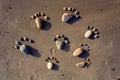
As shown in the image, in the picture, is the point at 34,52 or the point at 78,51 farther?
the point at 34,52

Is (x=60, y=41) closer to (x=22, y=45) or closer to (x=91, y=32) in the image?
(x=91, y=32)

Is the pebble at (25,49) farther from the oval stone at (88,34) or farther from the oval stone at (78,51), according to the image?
the oval stone at (88,34)

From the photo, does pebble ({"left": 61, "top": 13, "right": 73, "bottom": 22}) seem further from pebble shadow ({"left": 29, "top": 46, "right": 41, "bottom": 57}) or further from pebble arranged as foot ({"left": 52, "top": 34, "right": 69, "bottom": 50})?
pebble shadow ({"left": 29, "top": 46, "right": 41, "bottom": 57})

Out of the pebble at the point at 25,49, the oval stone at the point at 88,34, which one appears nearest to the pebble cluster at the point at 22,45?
the pebble at the point at 25,49

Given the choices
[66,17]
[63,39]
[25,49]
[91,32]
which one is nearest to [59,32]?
[63,39]

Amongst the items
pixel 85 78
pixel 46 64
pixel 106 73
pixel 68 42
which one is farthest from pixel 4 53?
pixel 106 73
